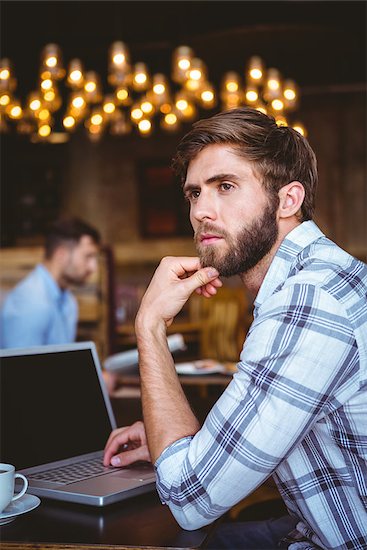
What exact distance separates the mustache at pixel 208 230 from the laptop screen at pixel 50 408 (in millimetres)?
440

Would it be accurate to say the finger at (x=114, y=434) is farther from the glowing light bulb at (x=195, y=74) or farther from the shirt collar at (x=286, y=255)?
the glowing light bulb at (x=195, y=74)

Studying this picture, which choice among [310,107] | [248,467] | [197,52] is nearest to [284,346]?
[248,467]

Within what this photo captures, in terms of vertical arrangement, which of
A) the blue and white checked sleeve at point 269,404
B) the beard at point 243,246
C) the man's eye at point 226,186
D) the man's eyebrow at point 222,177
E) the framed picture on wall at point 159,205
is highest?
the framed picture on wall at point 159,205

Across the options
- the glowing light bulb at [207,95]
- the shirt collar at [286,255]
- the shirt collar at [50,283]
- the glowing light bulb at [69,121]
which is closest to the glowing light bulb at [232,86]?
the glowing light bulb at [207,95]

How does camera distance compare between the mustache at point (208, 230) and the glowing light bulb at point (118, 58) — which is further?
the glowing light bulb at point (118, 58)

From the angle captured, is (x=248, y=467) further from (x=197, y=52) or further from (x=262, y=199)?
(x=197, y=52)

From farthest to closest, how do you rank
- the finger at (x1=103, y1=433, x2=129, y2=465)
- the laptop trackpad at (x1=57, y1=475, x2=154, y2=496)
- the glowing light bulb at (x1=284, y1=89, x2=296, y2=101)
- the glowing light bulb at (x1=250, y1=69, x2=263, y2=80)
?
the glowing light bulb at (x1=284, y1=89, x2=296, y2=101), the glowing light bulb at (x1=250, y1=69, x2=263, y2=80), the finger at (x1=103, y1=433, x2=129, y2=465), the laptop trackpad at (x1=57, y1=475, x2=154, y2=496)

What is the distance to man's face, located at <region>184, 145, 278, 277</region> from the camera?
1.53 metres

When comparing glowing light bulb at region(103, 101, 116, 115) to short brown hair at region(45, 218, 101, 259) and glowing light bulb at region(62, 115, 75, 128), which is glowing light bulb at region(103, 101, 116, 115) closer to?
glowing light bulb at region(62, 115, 75, 128)

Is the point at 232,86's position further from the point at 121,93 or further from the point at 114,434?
the point at 114,434

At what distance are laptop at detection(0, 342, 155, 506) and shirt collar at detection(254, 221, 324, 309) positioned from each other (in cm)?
45

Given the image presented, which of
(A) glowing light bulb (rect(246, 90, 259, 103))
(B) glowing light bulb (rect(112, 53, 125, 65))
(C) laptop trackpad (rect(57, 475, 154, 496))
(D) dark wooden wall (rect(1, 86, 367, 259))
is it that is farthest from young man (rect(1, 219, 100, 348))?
(D) dark wooden wall (rect(1, 86, 367, 259))

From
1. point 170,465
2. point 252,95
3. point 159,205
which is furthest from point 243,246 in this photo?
point 159,205

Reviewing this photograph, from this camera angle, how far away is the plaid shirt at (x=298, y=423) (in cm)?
123
